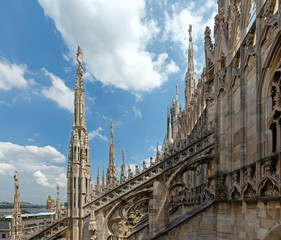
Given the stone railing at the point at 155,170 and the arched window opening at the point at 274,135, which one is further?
the stone railing at the point at 155,170

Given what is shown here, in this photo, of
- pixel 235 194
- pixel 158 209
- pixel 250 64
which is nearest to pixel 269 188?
pixel 235 194

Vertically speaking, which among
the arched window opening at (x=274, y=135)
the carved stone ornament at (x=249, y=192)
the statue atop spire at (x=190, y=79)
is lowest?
the carved stone ornament at (x=249, y=192)

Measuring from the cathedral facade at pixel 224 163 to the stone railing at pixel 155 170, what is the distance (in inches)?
1.8

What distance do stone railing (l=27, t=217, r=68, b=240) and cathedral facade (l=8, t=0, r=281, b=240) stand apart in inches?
2.0

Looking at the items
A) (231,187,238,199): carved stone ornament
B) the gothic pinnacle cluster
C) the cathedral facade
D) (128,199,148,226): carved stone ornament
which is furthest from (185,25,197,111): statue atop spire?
(231,187,238,199): carved stone ornament

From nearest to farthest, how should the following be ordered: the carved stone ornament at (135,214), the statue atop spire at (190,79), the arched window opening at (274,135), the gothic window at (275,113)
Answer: the gothic window at (275,113) → the arched window opening at (274,135) → the carved stone ornament at (135,214) → the statue atop spire at (190,79)

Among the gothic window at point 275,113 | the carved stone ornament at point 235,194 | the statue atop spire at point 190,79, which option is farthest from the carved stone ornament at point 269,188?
the statue atop spire at point 190,79

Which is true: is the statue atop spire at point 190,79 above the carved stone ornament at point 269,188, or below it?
above

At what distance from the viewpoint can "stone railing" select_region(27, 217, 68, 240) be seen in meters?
11.7

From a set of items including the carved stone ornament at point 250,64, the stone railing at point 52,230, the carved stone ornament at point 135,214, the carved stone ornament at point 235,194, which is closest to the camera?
the carved stone ornament at point 250,64

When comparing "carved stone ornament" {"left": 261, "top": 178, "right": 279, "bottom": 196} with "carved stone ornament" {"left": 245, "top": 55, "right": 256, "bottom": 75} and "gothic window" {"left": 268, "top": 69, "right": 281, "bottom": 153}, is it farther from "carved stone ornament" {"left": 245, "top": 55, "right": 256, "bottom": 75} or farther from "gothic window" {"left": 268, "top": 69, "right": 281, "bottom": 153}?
"carved stone ornament" {"left": 245, "top": 55, "right": 256, "bottom": 75}

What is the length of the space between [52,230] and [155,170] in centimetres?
653

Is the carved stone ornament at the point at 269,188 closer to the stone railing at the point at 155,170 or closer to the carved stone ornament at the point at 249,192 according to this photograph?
the carved stone ornament at the point at 249,192

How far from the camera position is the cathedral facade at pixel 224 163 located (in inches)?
220
